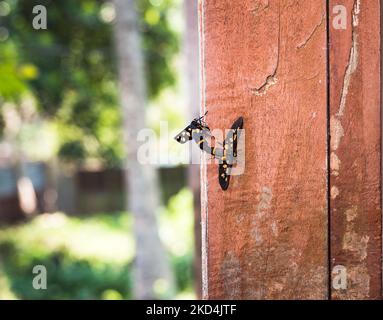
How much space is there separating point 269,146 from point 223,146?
9 centimetres

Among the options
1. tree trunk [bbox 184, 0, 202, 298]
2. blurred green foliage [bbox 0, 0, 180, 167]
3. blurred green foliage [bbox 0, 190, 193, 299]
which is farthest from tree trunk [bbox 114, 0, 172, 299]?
tree trunk [bbox 184, 0, 202, 298]

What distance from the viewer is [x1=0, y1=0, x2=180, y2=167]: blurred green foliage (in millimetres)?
8859

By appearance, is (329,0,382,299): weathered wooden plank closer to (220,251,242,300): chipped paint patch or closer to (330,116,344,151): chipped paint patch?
(330,116,344,151): chipped paint patch

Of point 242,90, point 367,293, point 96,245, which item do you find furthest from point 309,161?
point 96,245

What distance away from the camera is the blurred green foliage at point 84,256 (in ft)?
28.3

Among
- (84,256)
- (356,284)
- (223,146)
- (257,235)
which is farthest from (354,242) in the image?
(84,256)

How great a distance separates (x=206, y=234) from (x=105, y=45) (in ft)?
29.4

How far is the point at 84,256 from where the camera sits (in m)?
10.0

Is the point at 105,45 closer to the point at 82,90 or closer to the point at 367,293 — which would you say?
the point at 82,90

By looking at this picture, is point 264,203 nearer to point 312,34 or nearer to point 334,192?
point 334,192

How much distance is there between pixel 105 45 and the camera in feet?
31.4

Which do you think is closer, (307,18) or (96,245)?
(307,18)

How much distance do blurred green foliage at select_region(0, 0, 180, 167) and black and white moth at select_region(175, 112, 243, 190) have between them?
751 centimetres

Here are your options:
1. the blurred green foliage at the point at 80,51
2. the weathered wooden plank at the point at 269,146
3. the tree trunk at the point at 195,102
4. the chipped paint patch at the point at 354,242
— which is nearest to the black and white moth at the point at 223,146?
the weathered wooden plank at the point at 269,146
